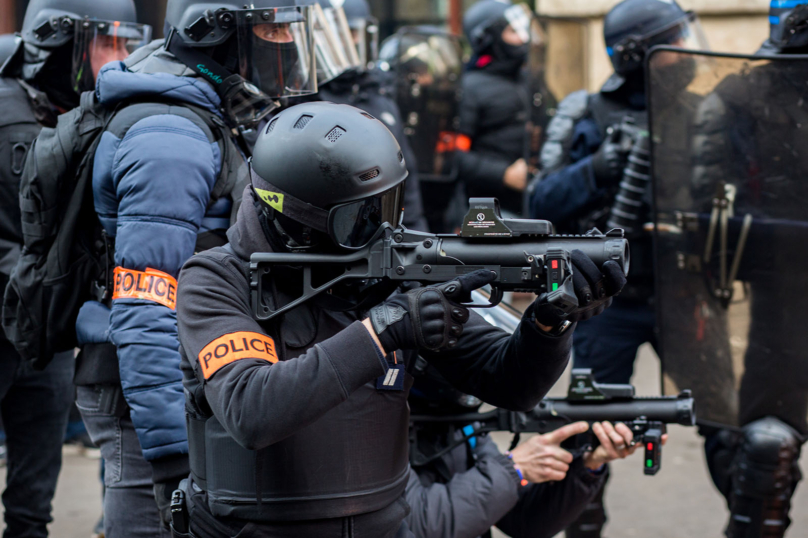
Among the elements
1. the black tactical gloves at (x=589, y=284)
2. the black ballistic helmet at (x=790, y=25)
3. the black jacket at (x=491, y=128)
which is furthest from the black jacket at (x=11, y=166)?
the black jacket at (x=491, y=128)

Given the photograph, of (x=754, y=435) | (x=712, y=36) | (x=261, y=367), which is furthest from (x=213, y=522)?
(x=712, y=36)

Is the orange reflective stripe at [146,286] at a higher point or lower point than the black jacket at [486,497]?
higher

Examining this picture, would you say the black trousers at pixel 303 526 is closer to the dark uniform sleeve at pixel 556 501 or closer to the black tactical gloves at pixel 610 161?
the dark uniform sleeve at pixel 556 501

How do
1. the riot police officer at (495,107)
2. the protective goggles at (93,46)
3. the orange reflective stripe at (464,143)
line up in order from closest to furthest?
the protective goggles at (93,46) < the riot police officer at (495,107) < the orange reflective stripe at (464,143)

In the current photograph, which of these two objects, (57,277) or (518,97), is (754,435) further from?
(518,97)

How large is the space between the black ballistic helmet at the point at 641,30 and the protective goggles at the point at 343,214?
231 cm

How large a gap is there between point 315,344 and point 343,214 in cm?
27

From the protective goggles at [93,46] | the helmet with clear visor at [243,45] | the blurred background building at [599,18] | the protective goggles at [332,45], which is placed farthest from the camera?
the blurred background building at [599,18]

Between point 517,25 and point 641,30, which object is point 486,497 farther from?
point 517,25

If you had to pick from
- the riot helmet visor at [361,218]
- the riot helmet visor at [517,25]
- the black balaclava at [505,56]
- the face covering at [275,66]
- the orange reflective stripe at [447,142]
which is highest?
the face covering at [275,66]

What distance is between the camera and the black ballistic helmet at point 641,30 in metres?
4.11

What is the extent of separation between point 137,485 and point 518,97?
4249 mm

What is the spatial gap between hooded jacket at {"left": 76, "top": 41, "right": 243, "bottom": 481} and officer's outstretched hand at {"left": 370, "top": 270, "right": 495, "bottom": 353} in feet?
2.35

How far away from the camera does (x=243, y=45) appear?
2.82 m
